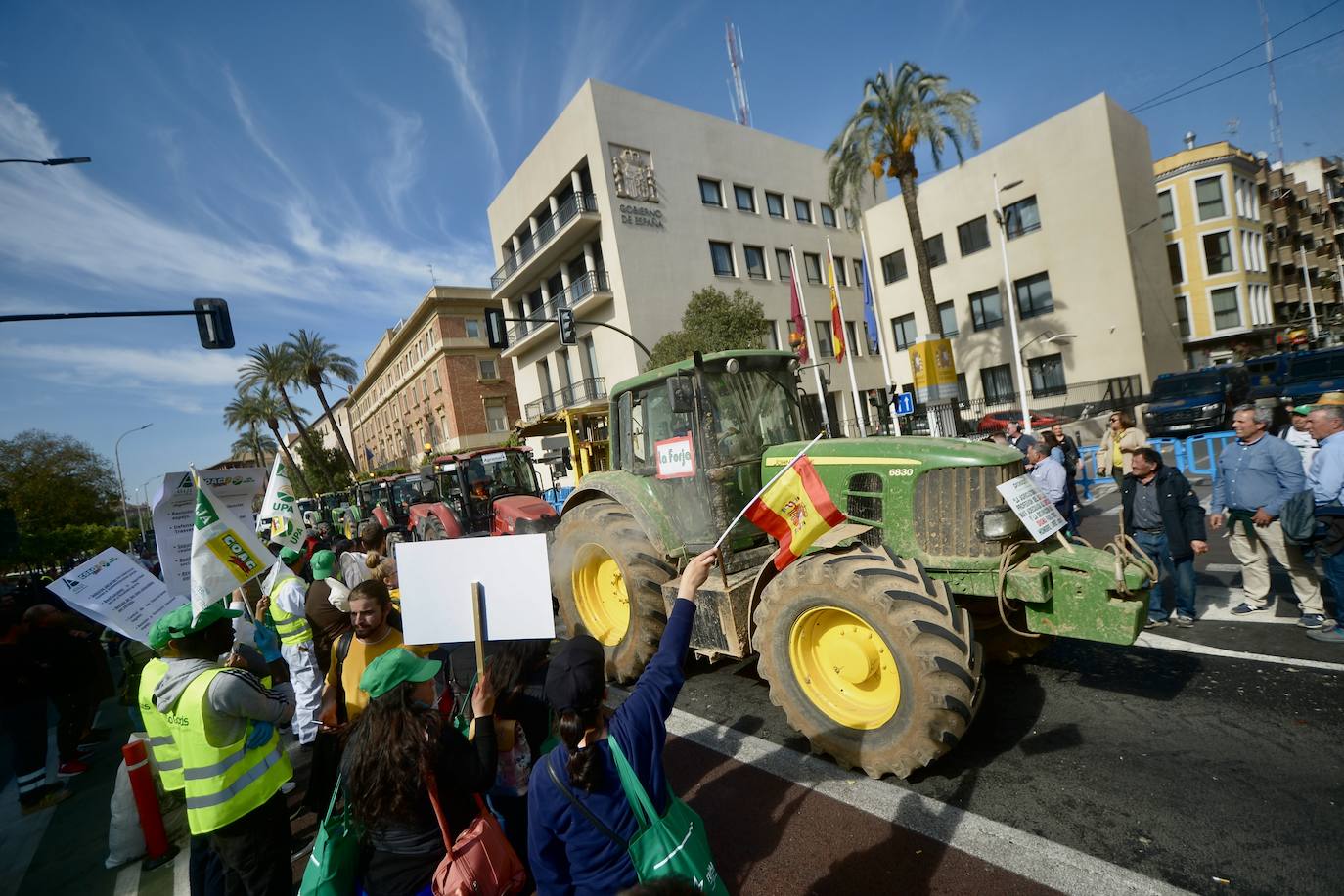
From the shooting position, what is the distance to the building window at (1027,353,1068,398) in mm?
25609

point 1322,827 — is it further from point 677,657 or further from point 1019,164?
point 1019,164

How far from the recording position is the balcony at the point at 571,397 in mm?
27609

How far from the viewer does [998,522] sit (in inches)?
158

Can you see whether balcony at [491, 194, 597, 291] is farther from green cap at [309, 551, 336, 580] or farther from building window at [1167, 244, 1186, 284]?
building window at [1167, 244, 1186, 284]

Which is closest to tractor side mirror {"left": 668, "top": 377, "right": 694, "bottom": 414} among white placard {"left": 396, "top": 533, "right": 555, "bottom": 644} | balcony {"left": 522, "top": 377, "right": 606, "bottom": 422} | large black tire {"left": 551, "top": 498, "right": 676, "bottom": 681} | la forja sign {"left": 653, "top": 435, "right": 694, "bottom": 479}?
la forja sign {"left": 653, "top": 435, "right": 694, "bottom": 479}

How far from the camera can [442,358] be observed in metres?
39.2

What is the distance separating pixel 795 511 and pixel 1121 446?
4.86 metres

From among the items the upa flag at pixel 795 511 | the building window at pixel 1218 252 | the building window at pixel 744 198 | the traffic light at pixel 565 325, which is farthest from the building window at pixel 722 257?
the upa flag at pixel 795 511

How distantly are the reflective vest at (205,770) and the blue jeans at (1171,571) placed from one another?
21.5 ft

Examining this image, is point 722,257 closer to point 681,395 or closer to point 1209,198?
point 1209,198

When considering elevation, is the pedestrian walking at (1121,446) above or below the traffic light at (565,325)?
below

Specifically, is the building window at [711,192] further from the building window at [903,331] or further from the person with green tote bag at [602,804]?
the person with green tote bag at [602,804]

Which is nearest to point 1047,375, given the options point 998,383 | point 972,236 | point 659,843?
point 998,383

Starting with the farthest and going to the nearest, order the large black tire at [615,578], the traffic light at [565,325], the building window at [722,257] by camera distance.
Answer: the building window at [722,257]
the traffic light at [565,325]
the large black tire at [615,578]
